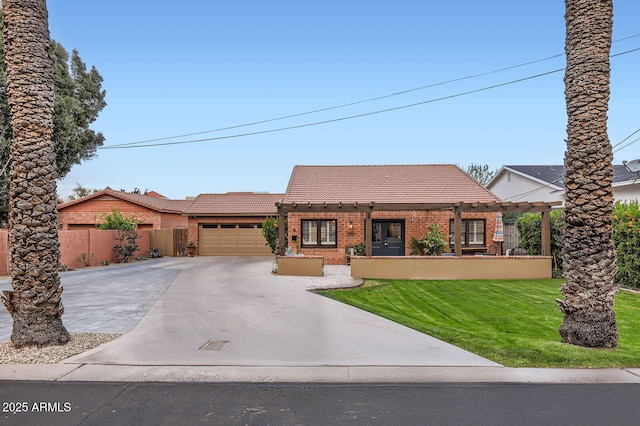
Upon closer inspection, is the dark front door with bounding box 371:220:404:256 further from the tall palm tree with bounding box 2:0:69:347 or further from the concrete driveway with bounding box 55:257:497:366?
the tall palm tree with bounding box 2:0:69:347

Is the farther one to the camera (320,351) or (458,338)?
(458,338)

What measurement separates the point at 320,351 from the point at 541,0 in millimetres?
14079

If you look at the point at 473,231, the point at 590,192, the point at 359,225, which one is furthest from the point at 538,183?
the point at 590,192

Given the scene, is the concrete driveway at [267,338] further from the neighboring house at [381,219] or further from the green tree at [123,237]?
the green tree at [123,237]

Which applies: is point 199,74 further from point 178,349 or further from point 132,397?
point 132,397

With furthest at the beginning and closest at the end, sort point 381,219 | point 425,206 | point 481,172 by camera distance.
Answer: point 481,172, point 381,219, point 425,206

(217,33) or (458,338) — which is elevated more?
(217,33)

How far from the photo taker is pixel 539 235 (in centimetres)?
1741

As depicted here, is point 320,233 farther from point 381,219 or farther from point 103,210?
point 103,210

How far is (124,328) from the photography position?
7832 mm

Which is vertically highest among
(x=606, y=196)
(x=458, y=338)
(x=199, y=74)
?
(x=199, y=74)

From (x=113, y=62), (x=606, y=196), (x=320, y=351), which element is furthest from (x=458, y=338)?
(x=113, y=62)

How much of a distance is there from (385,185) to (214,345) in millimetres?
17039

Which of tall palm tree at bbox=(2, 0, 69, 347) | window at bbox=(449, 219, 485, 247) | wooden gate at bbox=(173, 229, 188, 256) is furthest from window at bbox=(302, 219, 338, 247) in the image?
tall palm tree at bbox=(2, 0, 69, 347)
